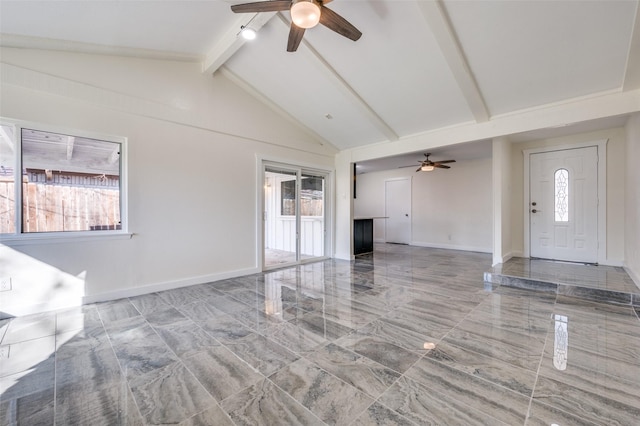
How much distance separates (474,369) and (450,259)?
4.45m

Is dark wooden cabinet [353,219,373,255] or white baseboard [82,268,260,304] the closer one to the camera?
white baseboard [82,268,260,304]

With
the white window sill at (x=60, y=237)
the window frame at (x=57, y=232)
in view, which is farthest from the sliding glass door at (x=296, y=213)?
the white window sill at (x=60, y=237)

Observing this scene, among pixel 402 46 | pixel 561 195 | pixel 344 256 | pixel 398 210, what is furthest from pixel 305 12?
pixel 398 210

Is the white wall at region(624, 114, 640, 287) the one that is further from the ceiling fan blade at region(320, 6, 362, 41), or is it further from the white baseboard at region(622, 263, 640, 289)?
the ceiling fan blade at region(320, 6, 362, 41)

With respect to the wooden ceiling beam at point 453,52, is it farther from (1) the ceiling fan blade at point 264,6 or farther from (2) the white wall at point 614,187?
(2) the white wall at point 614,187

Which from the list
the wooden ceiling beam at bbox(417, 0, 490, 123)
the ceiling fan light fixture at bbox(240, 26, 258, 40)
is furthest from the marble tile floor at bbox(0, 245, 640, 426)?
the ceiling fan light fixture at bbox(240, 26, 258, 40)

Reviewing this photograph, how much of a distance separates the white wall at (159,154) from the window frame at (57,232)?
0.05 metres

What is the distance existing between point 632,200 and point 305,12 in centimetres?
501

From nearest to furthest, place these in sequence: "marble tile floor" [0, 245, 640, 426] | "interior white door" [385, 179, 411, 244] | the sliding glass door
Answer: "marble tile floor" [0, 245, 640, 426] < the sliding glass door < "interior white door" [385, 179, 411, 244]

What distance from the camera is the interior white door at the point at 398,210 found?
27.7 ft

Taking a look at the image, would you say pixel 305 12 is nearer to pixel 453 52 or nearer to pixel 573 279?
pixel 453 52

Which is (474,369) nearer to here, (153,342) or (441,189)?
(153,342)

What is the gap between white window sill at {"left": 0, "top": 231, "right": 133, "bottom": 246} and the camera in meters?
2.86

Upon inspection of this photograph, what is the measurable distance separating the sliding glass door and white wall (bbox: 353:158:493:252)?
6.67ft
